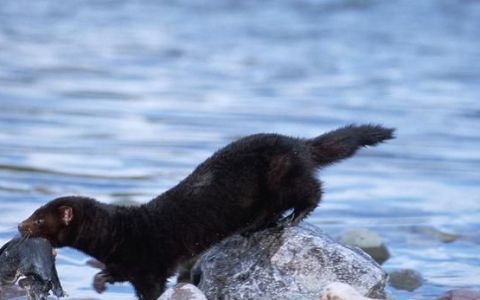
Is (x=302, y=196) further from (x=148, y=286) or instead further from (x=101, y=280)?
(x=101, y=280)

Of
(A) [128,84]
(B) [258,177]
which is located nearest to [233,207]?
(B) [258,177]

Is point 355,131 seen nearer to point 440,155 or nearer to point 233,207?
point 233,207

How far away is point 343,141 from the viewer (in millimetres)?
8031

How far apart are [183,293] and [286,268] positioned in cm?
79

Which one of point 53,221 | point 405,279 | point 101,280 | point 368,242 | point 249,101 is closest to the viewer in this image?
point 53,221

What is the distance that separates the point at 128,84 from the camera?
17.0 meters

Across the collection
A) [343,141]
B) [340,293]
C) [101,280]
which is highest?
[343,141]

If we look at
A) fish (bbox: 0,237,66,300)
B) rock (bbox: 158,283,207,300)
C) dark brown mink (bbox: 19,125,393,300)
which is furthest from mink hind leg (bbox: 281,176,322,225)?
fish (bbox: 0,237,66,300)

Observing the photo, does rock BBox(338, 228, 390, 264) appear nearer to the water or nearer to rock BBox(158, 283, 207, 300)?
the water

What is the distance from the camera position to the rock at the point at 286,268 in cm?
745

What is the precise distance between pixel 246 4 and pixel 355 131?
56.1 feet

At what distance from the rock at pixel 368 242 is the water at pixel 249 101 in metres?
0.14

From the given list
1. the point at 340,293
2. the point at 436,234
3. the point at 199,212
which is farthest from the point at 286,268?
the point at 436,234

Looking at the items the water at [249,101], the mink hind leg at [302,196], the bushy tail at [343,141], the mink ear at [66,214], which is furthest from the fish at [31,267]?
the bushy tail at [343,141]
